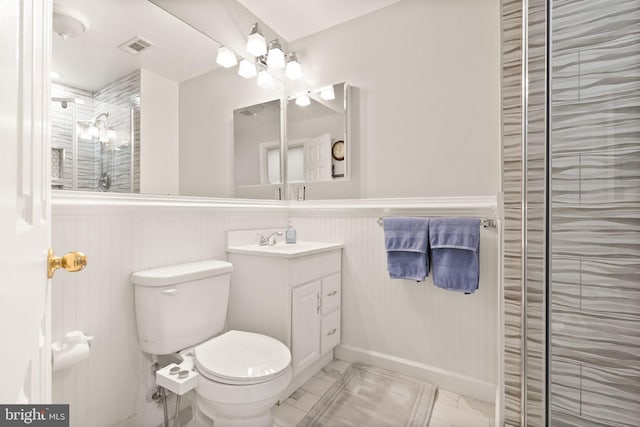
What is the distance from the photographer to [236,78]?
2.03 metres

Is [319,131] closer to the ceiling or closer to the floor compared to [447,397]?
closer to the ceiling

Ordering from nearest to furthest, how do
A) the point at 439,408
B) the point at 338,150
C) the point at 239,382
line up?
the point at 239,382 → the point at 439,408 → the point at 338,150

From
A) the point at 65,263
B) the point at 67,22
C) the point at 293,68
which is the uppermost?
the point at 293,68

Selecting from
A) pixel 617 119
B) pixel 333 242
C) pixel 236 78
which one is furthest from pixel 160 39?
pixel 617 119

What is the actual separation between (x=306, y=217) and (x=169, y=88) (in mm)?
1207

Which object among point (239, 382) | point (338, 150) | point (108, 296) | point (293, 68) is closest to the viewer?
point (239, 382)

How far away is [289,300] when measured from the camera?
1.58 meters

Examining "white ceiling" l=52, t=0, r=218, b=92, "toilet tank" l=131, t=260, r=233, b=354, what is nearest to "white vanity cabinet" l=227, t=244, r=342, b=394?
"toilet tank" l=131, t=260, r=233, b=354

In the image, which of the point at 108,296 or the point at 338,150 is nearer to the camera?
the point at 108,296

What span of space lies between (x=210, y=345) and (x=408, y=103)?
5.87 feet

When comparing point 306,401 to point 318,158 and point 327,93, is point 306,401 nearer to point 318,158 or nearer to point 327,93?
point 318,158

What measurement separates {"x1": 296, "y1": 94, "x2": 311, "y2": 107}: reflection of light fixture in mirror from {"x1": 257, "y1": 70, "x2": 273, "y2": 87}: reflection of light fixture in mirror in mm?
240

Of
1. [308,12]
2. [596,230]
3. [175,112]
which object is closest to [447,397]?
[596,230]

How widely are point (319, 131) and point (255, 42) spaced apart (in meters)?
A: 0.73
